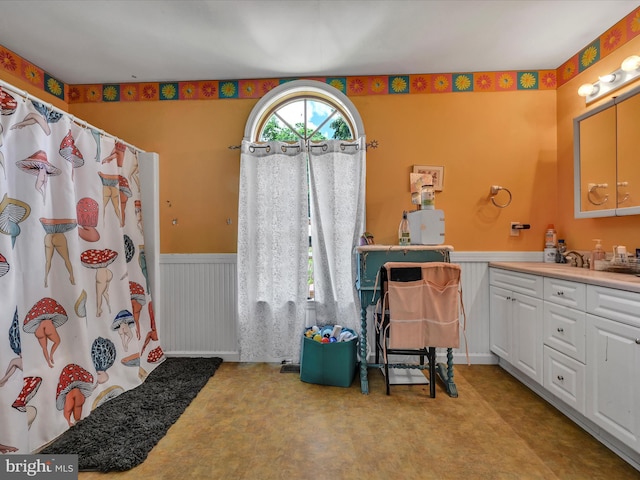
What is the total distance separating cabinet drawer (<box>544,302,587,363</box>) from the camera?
171cm

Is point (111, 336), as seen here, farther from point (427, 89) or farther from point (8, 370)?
point (427, 89)

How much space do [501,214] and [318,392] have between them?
2.11 metres

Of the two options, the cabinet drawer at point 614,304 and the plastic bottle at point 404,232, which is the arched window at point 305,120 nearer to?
the plastic bottle at point 404,232

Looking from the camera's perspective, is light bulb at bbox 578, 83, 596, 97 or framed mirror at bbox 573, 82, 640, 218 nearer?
framed mirror at bbox 573, 82, 640, 218

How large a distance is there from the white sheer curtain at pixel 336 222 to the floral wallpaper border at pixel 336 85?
1.95ft

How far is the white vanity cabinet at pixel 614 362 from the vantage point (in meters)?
1.42

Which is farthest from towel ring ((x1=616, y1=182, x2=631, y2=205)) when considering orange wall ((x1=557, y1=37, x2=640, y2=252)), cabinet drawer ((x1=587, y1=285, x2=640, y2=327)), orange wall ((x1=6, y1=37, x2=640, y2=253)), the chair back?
the chair back

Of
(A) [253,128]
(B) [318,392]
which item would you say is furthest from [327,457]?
(A) [253,128]

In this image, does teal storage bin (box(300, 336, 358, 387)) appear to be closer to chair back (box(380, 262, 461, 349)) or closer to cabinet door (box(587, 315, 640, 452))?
chair back (box(380, 262, 461, 349))

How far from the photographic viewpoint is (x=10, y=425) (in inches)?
57.1

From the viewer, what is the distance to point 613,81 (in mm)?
2104

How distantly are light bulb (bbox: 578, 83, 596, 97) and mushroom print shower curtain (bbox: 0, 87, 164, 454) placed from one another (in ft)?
11.4

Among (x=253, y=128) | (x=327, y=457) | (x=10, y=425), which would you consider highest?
(x=253, y=128)

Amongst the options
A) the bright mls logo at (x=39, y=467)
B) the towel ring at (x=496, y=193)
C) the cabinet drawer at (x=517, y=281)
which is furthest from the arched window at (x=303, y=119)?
the bright mls logo at (x=39, y=467)
